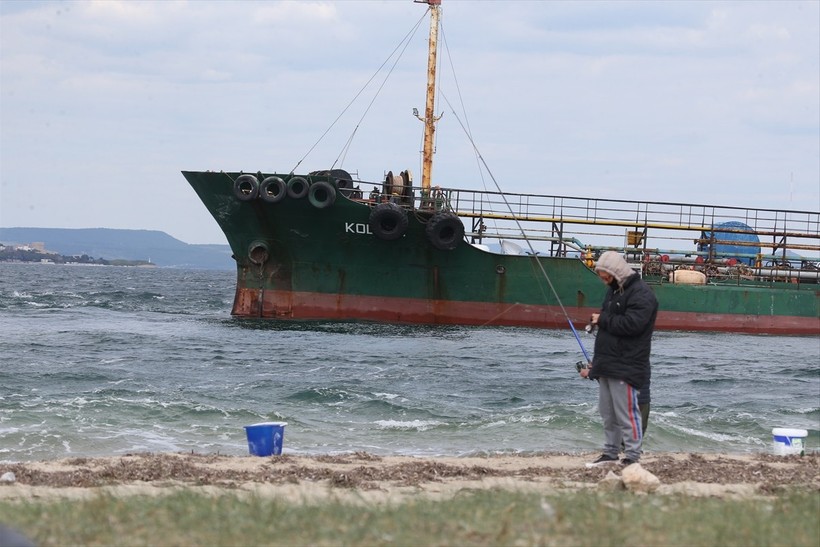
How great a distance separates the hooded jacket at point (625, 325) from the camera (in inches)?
308

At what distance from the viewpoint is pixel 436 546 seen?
4.80 metres

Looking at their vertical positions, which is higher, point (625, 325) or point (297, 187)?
point (297, 187)

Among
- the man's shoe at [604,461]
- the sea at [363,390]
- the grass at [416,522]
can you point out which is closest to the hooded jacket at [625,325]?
the man's shoe at [604,461]

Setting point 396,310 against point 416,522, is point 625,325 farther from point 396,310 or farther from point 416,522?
point 396,310

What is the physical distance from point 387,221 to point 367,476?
18799 mm

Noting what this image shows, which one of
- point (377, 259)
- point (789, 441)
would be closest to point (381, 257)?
point (377, 259)

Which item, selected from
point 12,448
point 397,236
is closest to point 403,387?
point 12,448

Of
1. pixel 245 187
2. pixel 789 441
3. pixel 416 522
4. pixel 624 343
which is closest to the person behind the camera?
Answer: pixel 416 522

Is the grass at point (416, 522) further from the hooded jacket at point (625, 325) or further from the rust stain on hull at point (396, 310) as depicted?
the rust stain on hull at point (396, 310)

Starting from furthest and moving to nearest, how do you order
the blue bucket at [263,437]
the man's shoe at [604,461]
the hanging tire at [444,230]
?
the hanging tire at [444,230] → the blue bucket at [263,437] → the man's shoe at [604,461]

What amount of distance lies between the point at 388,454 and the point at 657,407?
560 centimetres

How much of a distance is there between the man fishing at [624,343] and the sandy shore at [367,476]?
42cm

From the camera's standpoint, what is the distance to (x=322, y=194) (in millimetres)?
26531

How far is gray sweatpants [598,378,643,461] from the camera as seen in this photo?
8008mm
